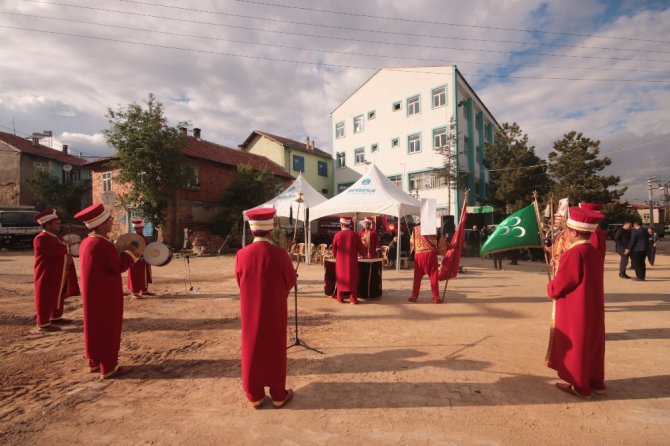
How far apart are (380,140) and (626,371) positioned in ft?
87.9

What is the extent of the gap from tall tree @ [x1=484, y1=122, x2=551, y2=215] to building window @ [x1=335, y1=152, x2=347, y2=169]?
12549mm

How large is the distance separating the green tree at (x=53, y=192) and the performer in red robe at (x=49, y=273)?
29.1 metres

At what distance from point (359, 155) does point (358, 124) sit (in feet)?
8.98

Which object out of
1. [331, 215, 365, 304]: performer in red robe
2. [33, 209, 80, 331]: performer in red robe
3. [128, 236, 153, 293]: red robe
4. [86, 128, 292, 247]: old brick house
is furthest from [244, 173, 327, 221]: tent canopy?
[86, 128, 292, 247]: old brick house

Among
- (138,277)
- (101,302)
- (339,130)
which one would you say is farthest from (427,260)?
(339,130)

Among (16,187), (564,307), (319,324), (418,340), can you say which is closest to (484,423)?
(564,307)

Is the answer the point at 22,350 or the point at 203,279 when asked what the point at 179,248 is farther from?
the point at 22,350

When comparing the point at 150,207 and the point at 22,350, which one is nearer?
the point at 22,350

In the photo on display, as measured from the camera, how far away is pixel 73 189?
29.9m

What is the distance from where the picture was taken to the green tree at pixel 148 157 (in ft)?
60.8

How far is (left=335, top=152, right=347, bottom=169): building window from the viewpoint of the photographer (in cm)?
3272

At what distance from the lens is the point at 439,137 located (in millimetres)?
25750

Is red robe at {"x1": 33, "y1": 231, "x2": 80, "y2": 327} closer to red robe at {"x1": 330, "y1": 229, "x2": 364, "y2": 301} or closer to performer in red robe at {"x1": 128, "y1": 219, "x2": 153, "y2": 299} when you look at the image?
performer in red robe at {"x1": 128, "y1": 219, "x2": 153, "y2": 299}

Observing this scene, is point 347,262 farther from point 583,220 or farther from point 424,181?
point 424,181
